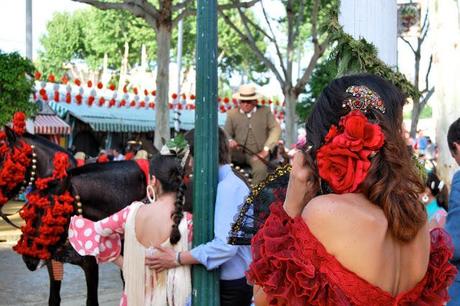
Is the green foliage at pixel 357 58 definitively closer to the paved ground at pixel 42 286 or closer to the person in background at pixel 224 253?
the person in background at pixel 224 253

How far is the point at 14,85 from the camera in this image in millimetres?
17562

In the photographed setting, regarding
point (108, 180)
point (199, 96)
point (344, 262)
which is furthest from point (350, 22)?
point (108, 180)

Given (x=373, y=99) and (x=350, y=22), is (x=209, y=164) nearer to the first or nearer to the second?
(x=350, y=22)

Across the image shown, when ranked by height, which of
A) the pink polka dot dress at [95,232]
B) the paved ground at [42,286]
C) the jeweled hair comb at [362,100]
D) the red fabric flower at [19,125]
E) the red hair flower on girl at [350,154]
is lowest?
the paved ground at [42,286]

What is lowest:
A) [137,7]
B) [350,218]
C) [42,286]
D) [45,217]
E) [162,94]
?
[42,286]

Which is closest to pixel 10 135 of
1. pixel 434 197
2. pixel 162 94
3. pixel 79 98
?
pixel 434 197

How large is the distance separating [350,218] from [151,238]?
2134mm

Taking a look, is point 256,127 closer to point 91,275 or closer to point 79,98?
point 91,275

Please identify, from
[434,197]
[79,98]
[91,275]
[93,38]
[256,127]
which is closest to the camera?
[434,197]

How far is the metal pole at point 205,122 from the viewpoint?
3910 millimetres

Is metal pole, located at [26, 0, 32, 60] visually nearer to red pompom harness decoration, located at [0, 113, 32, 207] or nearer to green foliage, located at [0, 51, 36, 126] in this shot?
green foliage, located at [0, 51, 36, 126]

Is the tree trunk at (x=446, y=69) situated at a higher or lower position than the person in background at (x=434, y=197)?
higher

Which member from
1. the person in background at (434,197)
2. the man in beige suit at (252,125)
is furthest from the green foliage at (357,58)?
the man in beige suit at (252,125)

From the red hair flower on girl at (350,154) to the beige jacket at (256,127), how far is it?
7.30m
